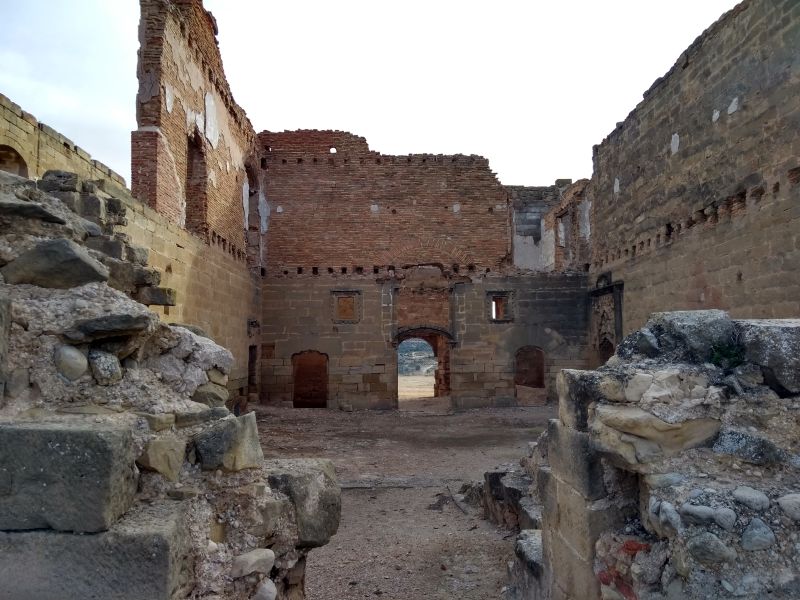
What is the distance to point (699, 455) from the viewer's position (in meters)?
2.46

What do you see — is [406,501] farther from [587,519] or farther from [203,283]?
[203,283]

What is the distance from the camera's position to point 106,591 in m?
2.06

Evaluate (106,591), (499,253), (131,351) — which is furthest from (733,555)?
(499,253)

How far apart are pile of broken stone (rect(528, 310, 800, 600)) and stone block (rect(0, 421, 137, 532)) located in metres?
2.18

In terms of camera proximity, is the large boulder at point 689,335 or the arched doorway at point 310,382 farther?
the arched doorway at point 310,382

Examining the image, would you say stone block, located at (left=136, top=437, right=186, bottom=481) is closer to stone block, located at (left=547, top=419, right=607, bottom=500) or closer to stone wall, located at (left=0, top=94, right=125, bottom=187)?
stone block, located at (left=547, top=419, right=607, bottom=500)

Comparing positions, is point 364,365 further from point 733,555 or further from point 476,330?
point 733,555

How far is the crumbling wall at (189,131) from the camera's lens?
382 inches

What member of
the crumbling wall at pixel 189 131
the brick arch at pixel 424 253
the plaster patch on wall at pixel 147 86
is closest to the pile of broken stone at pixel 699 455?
the crumbling wall at pixel 189 131

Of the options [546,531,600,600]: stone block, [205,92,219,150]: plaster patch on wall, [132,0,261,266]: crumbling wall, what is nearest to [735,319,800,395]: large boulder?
[546,531,600,600]: stone block

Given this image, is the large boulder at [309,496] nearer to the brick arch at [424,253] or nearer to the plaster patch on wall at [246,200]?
the plaster patch on wall at [246,200]

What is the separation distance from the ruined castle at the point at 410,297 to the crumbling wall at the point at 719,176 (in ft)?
0.16

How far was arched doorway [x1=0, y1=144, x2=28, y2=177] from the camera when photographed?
617 centimetres

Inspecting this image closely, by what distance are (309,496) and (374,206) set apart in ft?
52.1
